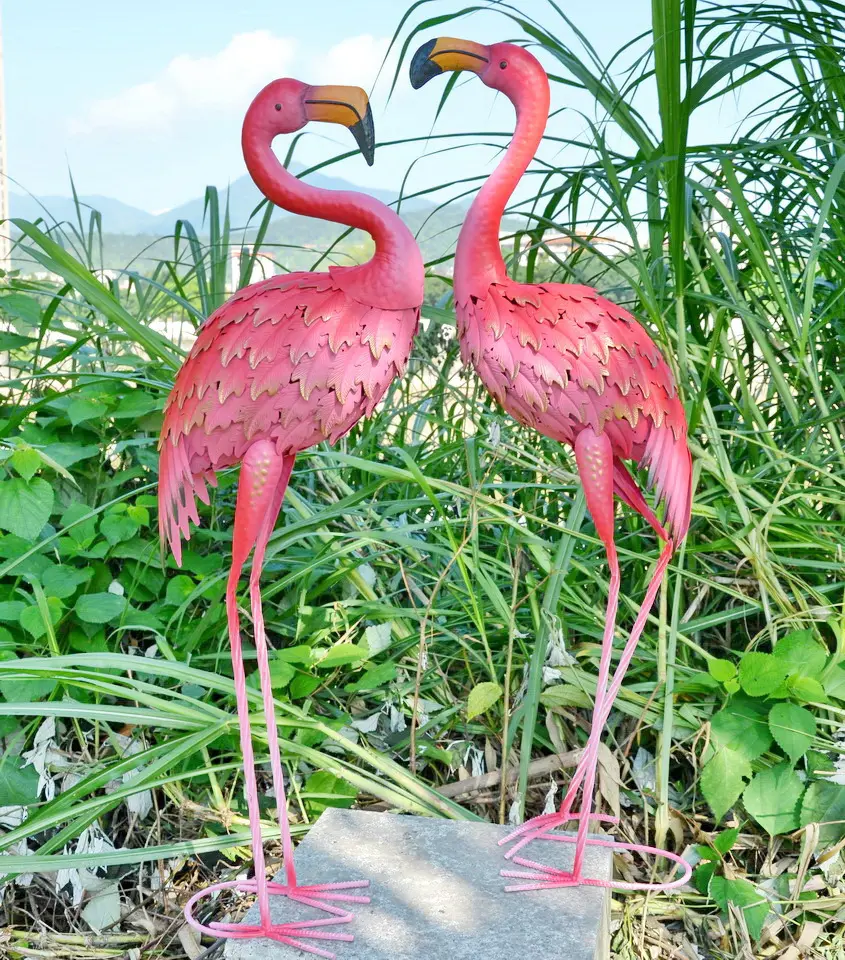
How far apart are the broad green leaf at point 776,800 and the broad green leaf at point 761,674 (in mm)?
130

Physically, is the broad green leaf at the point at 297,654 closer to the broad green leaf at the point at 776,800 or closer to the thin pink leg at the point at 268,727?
the thin pink leg at the point at 268,727

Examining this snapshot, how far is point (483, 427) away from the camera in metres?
1.96

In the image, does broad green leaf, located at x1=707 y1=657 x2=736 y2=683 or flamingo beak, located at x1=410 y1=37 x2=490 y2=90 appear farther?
broad green leaf, located at x1=707 y1=657 x2=736 y2=683

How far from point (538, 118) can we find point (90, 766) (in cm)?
124

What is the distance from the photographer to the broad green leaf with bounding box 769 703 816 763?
1.54 meters

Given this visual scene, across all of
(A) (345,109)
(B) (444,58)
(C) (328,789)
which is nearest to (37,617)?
(C) (328,789)

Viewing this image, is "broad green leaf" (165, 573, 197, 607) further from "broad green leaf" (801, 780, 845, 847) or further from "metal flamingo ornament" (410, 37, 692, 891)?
"broad green leaf" (801, 780, 845, 847)

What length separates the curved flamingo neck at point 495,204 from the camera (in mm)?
1298

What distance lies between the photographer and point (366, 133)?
1262mm

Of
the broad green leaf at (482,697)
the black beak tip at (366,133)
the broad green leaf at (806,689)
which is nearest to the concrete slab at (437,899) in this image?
the broad green leaf at (482,697)

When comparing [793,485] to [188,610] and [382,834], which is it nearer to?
[382,834]

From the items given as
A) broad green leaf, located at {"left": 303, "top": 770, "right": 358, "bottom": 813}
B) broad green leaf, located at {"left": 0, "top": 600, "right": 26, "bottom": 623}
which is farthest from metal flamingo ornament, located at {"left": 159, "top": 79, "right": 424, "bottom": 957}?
broad green leaf, located at {"left": 0, "top": 600, "right": 26, "bottom": 623}

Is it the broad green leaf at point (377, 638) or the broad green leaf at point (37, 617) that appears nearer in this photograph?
the broad green leaf at point (37, 617)

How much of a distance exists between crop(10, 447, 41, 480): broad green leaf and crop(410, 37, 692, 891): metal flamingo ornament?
0.87m
